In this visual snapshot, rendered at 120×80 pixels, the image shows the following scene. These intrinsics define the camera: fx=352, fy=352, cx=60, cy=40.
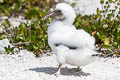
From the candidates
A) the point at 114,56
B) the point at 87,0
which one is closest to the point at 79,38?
the point at 114,56

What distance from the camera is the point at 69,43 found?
18.2ft

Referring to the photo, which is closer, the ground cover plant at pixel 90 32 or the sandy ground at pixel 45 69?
the sandy ground at pixel 45 69

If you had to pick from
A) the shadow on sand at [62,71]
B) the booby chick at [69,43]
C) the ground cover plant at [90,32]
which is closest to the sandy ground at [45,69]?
the shadow on sand at [62,71]

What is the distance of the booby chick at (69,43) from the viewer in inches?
219

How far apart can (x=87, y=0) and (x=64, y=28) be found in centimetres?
673

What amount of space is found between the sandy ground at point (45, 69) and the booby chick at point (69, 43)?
391 mm

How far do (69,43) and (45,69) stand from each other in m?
0.95

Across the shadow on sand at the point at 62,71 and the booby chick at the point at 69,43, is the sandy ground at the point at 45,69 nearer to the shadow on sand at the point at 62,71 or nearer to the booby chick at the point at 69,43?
the shadow on sand at the point at 62,71

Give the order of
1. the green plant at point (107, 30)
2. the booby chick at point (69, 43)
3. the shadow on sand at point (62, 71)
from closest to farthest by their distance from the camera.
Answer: the booby chick at point (69, 43), the shadow on sand at point (62, 71), the green plant at point (107, 30)

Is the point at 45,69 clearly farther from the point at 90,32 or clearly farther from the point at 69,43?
the point at 90,32

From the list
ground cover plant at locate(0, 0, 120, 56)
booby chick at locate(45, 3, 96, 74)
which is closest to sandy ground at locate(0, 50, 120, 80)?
ground cover plant at locate(0, 0, 120, 56)

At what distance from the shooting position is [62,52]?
5.58 metres

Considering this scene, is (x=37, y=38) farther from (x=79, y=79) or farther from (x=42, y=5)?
(x=42, y=5)

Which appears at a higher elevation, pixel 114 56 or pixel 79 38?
pixel 79 38
